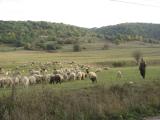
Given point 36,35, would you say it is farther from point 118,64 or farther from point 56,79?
point 56,79

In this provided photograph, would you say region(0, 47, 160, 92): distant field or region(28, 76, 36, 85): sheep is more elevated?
region(28, 76, 36, 85): sheep

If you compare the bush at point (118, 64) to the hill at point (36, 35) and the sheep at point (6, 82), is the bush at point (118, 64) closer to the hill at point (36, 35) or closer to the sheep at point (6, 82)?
the sheep at point (6, 82)

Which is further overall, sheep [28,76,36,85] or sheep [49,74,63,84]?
sheep [49,74,63,84]

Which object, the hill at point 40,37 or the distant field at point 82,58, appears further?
the hill at point 40,37

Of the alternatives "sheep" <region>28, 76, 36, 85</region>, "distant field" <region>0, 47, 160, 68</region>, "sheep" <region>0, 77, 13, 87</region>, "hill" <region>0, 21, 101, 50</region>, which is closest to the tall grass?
"sheep" <region>0, 77, 13, 87</region>

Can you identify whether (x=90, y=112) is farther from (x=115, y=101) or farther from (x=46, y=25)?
(x=46, y=25)

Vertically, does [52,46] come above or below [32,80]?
below

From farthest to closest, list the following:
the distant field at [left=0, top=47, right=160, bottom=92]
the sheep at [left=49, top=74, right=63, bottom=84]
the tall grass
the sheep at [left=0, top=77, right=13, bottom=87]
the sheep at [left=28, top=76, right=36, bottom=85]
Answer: the sheep at [left=49, top=74, right=63, bottom=84] < the distant field at [left=0, top=47, right=160, bottom=92] < the sheep at [left=28, top=76, right=36, bottom=85] < the sheep at [left=0, top=77, right=13, bottom=87] < the tall grass

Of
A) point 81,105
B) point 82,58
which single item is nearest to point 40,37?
point 82,58

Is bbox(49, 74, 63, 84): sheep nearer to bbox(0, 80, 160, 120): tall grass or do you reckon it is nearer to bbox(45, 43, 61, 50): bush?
bbox(0, 80, 160, 120): tall grass

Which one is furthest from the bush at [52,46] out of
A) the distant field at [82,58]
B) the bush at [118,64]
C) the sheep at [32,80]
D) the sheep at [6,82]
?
the sheep at [6,82]

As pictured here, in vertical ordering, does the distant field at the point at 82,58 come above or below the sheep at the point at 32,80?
below

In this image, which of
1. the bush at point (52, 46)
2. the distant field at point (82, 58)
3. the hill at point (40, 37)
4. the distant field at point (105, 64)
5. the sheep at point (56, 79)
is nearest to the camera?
the distant field at point (105, 64)

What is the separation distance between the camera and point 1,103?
1869 centimetres
